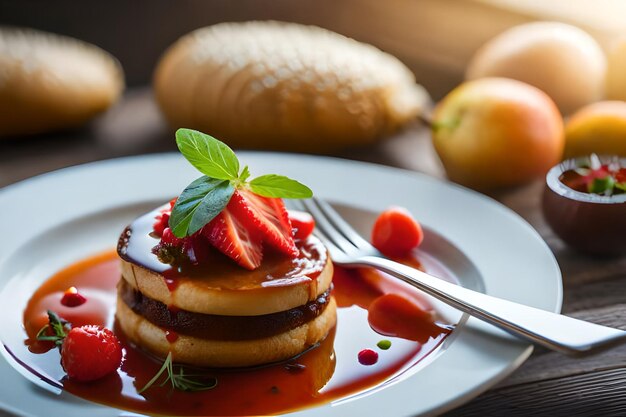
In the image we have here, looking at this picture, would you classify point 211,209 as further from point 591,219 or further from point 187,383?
point 591,219

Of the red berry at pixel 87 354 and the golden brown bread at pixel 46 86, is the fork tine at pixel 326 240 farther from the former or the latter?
the golden brown bread at pixel 46 86

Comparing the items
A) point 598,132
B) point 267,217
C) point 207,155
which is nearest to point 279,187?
point 267,217

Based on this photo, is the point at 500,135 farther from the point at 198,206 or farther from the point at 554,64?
the point at 198,206

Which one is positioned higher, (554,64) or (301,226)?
(301,226)

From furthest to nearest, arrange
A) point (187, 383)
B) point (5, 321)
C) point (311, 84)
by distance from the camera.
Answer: point (311, 84) < point (5, 321) < point (187, 383)

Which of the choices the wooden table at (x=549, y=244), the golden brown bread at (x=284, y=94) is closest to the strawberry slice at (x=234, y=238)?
the wooden table at (x=549, y=244)

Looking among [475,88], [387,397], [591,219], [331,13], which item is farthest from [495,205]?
[331,13]

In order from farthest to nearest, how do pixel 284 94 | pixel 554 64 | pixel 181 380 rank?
1. pixel 554 64
2. pixel 284 94
3. pixel 181 380
